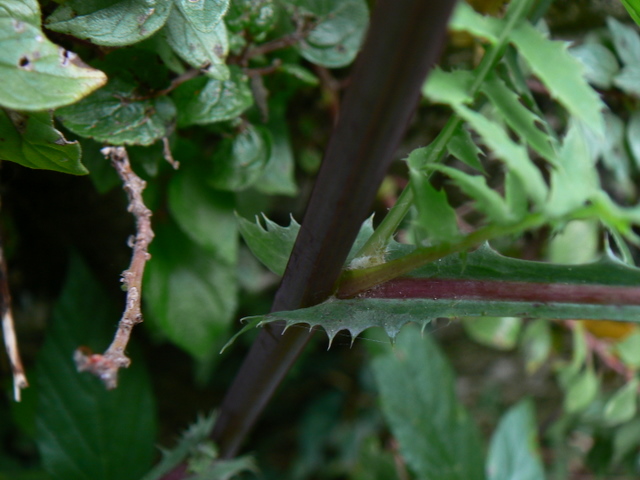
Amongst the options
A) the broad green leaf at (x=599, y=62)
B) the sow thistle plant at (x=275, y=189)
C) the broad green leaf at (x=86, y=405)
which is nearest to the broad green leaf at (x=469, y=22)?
the sow thistle plant at (x=275, y=189)

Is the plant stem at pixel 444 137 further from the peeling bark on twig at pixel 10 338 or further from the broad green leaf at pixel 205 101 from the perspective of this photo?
the peeling bark on twig at pixel 10 338

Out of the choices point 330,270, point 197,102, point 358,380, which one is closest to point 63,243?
point 197,102

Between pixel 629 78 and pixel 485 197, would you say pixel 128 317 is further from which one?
pixel 629 78

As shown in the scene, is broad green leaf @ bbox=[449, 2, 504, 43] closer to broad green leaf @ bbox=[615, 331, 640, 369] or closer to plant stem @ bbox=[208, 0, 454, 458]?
plant stem @ bbox=[208, 0, 454, 458]

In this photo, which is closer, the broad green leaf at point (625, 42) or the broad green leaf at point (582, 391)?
the broad green leaf at point (625, 42)

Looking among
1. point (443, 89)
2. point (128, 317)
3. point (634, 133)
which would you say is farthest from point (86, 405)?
point (634, 133)

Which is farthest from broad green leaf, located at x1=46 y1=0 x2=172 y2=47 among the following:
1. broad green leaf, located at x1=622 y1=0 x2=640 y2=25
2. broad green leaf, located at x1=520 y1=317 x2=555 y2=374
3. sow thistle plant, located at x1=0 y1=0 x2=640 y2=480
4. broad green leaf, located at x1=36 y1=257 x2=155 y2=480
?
broad green leaf, located at x1=520 y1=317 x2=555 y2=374
